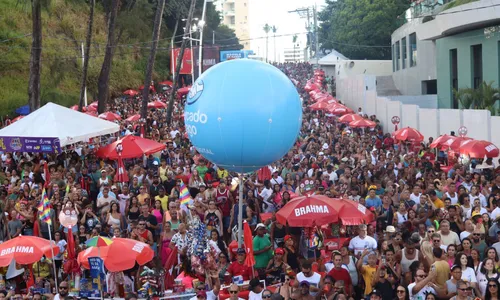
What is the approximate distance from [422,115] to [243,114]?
70.1ft

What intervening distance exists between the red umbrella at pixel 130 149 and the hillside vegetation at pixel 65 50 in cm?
1303

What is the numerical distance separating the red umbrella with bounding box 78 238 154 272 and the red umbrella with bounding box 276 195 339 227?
2.19 m

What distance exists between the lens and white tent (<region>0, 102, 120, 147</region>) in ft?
63.9

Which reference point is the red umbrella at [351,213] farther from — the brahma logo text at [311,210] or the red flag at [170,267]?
the red flag at [170,267]

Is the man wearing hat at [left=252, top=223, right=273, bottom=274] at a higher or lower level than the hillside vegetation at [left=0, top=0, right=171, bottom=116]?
lower

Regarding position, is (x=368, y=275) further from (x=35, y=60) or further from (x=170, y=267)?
(x=35, y=60)

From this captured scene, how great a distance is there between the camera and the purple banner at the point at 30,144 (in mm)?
19031

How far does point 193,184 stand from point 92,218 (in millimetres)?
3130

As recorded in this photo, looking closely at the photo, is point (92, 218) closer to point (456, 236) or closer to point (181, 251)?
point (181, 251)

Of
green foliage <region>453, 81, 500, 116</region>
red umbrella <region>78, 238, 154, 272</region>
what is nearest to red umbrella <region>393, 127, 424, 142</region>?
green foliage <region>453, 81, 500, 116</region>

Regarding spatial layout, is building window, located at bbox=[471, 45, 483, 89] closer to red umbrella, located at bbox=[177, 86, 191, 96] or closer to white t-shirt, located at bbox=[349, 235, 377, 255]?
red umbrella, located at bbox=[177, 86, 191, 96]

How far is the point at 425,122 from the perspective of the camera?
3128cm

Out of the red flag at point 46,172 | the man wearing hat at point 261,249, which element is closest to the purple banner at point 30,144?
the red flag at point 46,172

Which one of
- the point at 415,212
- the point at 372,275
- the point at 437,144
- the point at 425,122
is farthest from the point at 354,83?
the point at 372,275
